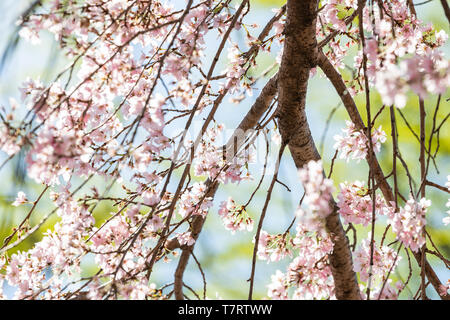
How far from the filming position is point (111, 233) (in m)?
1.30

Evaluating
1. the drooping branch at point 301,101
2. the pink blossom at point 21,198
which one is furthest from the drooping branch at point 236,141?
the pink blossom at point 21,198

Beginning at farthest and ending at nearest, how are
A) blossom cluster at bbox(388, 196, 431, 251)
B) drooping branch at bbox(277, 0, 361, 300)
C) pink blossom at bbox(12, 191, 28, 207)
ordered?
pink blossom at bbox(12, 191, 28, 207), drooping branch at bbox(277, 0, 361, 300), blossom cluster at bbox(388, 196, 431, 251)

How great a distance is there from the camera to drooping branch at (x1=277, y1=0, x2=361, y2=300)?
3.59 feet

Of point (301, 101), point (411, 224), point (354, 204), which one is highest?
point (301, 101)

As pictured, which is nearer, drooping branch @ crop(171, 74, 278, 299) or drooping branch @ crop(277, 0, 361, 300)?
drooping branch @ crop(277, 0, 361, 300)

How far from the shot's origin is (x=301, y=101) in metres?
1.24

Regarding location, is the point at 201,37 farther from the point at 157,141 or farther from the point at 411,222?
the point at 411,222

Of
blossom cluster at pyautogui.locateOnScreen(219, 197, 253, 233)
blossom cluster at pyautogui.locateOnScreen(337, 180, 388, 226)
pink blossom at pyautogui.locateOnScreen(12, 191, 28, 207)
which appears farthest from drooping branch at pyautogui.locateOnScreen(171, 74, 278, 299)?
pink blossom at pyautogui.locateOnScreen(12, 191, 28, 207)

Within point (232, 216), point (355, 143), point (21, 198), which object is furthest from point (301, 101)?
point (21, 198)

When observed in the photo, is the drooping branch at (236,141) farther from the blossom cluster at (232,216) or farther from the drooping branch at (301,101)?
the drooping branch at (301,101)

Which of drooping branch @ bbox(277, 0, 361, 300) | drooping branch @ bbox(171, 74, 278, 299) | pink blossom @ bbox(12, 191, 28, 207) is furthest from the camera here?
drooping branch @ bbox(171, 74, 278, 299)

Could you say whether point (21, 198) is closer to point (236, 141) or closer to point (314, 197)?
point (236, 141)

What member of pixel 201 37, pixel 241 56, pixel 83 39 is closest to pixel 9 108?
pixel 83 39

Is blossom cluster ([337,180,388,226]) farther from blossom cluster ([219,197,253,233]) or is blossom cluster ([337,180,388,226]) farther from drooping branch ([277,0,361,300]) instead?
blossom cluster ([219,197,253,233])
